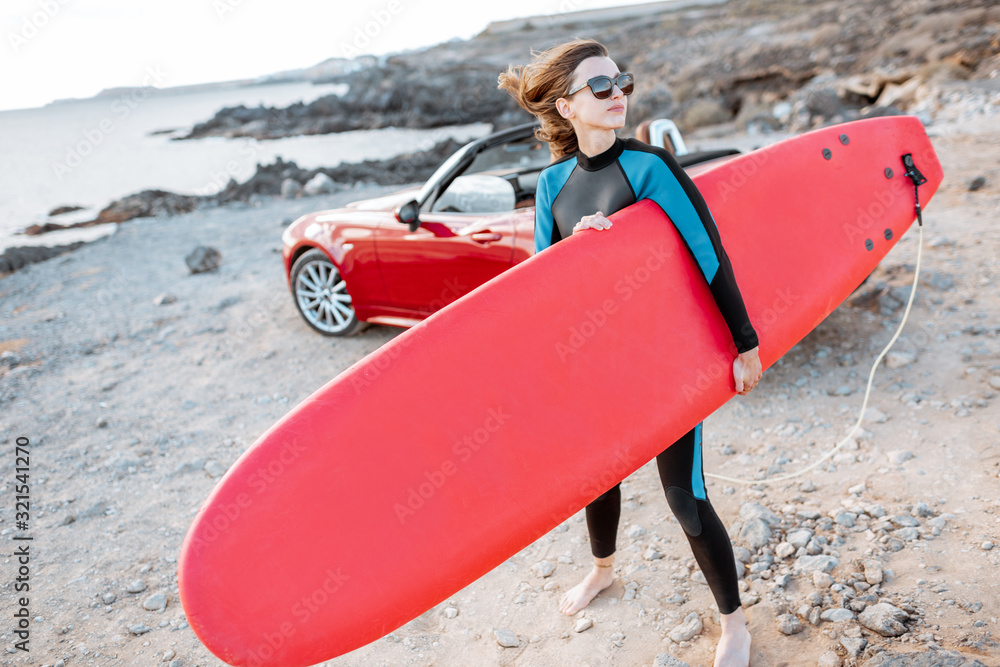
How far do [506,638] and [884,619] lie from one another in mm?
1272

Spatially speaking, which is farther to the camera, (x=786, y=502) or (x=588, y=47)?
(x=786, y=502)

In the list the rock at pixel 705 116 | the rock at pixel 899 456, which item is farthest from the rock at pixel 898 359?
the rock at pixel 705 116

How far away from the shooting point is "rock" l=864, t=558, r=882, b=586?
87.4 inches

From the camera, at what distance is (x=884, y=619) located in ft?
6.60

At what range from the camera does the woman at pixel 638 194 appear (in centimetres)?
190

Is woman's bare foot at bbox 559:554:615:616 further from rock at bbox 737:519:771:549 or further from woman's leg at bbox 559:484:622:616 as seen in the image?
rock at bbox 737:519:771:549

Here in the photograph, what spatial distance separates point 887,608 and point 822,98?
41.8 ft

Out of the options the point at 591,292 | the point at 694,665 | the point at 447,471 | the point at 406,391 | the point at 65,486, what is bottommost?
the point at 694,665

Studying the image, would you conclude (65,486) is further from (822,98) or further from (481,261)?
(822,98)

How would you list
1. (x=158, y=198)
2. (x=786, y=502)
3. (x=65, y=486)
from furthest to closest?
(x=158, y=198), (x=65, y=486), (x=786, y=502)

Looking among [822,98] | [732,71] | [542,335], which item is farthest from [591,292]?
[732,71]

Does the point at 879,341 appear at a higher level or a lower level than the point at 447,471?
lower

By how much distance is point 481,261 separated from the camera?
149 inches

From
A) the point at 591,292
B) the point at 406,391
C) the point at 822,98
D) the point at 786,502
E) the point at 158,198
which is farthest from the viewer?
the point at 158,198
